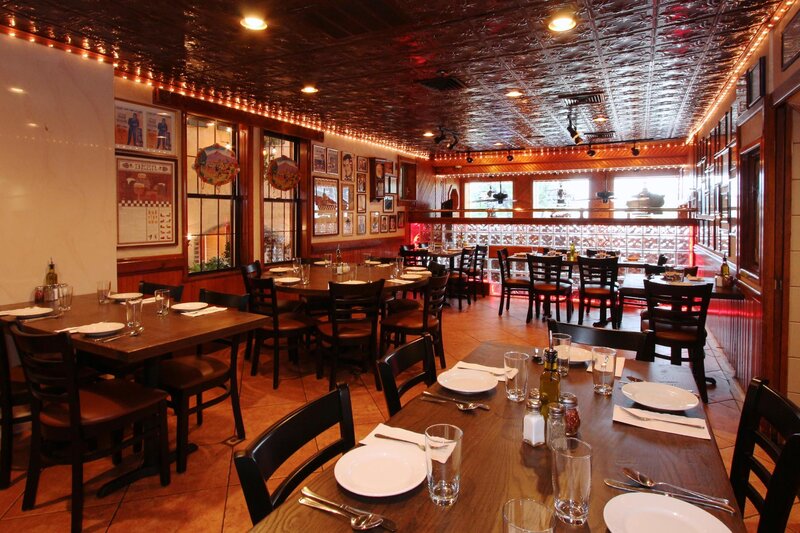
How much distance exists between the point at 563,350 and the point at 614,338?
2.02 ft

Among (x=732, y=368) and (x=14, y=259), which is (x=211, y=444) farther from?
(x=732, y=368)

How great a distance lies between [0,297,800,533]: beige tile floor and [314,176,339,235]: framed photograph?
2.92 metres

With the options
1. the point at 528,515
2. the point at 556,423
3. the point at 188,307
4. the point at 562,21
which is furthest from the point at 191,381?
the point at 562,21

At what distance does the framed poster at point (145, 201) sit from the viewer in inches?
184

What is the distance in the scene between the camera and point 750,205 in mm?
4098

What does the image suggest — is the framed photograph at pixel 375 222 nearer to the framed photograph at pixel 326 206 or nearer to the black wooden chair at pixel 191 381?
the framed photograph at pixel 326 206

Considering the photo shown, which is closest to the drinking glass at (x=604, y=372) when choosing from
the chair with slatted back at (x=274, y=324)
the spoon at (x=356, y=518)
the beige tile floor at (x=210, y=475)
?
the spoon at (x=356, y=518)

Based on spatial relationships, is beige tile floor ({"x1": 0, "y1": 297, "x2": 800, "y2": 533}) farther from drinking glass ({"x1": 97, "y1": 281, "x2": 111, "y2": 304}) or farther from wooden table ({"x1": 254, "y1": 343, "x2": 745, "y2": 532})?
wooden table ({"x1": 254, "y1": 343, "x2": 745, "y2": 532})

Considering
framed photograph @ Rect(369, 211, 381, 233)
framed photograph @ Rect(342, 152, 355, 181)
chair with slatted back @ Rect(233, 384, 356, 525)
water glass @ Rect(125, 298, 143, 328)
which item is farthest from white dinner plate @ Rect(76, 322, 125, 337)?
framed photograph @ Rect(369, 211, 381, 233)

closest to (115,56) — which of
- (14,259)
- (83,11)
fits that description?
(83,11)

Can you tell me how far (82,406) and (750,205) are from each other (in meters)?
4.93

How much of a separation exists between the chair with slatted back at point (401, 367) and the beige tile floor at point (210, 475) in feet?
3.73

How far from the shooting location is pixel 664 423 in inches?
62.3

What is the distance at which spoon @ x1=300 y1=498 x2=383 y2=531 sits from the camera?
3.46 ft
